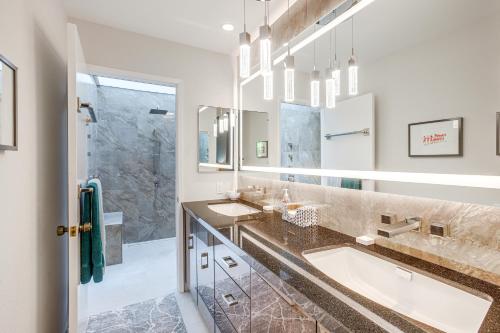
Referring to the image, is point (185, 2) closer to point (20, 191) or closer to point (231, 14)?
point (231, 14)

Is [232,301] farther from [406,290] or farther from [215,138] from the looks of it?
[215,138]

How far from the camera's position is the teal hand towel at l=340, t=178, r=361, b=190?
1.38 metres

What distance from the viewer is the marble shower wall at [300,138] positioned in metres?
1.71

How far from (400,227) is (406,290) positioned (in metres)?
0.23

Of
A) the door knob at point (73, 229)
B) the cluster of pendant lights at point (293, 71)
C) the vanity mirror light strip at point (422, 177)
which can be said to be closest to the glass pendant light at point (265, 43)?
the cluster of pendant lights at point (293, 71)

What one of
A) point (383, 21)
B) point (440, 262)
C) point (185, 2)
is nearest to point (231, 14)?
point (185, 2)

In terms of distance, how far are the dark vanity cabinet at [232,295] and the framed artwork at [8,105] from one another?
3.51ft

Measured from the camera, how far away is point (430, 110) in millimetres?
1051

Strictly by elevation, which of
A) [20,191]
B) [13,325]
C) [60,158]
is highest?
[60,158]

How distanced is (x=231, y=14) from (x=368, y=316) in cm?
209

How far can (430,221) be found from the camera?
105 centimetres

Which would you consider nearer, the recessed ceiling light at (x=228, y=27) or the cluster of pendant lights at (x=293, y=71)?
the cluster of pendant lights at (x=293, y=71)

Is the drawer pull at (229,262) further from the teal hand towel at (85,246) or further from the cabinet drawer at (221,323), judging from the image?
the teal hand towel at (85,246)

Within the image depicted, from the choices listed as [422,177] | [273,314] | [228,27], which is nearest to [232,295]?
[273,314]
